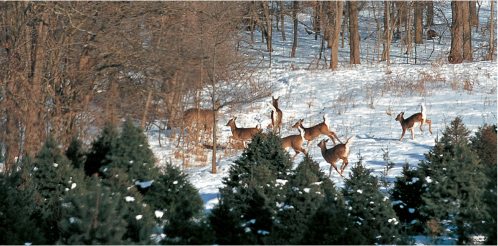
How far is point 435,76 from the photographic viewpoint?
19.5 metres

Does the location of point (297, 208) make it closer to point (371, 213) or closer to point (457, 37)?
point (371, 213)

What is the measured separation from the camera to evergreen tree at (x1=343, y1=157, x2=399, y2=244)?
5.92 m

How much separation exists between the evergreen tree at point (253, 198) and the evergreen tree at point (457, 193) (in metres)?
1.92

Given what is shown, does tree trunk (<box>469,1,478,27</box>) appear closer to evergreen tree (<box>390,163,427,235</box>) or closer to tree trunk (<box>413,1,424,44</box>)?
tree trunk (<box>413,1,424,44</box>)

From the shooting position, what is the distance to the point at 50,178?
6703 mm

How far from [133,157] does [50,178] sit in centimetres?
107

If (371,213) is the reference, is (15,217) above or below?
above

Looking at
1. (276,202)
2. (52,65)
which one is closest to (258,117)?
(52,65)

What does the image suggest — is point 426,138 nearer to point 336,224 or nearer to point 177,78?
point 177,78

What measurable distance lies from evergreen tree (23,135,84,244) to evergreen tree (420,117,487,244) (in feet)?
14.8

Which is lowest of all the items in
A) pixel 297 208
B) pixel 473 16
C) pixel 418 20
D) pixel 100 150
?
pixel 297 208

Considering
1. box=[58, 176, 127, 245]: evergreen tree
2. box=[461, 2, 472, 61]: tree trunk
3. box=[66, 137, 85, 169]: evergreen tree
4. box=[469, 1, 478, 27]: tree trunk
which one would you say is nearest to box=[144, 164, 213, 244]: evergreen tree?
box=[58, 176, 127, 245]: evergreen tree

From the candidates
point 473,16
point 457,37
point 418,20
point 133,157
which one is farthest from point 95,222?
point 473,16

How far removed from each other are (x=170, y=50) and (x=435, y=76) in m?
11.6
